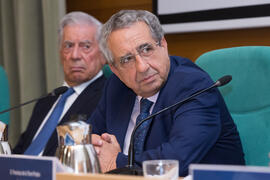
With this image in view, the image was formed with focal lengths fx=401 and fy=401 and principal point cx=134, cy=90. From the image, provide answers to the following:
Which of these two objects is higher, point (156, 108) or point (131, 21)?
point (131, 21)

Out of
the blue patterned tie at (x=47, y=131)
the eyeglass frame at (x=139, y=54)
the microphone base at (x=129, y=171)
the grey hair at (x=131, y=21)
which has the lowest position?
the blue patterned tie at (x=47, y=131)

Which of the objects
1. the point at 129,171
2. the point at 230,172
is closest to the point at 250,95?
the point at 129,171

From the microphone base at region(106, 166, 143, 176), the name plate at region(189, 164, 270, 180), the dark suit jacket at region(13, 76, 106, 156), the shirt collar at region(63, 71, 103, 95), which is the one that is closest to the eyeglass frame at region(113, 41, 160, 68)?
the dark suit jacket at region(13, 76, 106, 156)

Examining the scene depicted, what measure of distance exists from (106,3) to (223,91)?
Answer: 1549 millimetres

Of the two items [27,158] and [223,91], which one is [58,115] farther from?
[27,158]

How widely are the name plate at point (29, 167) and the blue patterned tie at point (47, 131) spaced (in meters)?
1.56

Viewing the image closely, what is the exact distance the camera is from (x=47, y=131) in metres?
2.45

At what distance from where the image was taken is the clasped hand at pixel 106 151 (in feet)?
4.71

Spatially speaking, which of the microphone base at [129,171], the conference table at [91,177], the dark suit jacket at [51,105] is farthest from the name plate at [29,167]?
the dark suit jacket at [51,105]

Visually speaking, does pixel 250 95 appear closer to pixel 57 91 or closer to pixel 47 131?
pixel 57 91

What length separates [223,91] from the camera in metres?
1.75

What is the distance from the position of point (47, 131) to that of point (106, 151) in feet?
3.50

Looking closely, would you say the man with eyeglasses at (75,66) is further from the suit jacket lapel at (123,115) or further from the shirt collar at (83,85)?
the suit jacket lapel at (123,115)

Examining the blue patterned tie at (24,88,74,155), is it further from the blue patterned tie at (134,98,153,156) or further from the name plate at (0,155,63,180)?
the name plate at (0,155,63,180)
